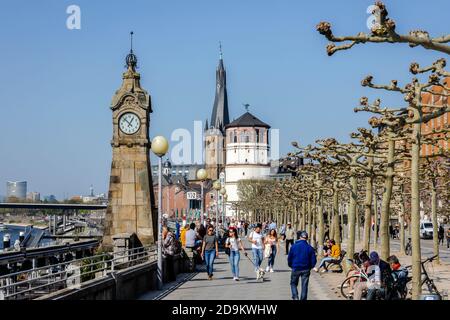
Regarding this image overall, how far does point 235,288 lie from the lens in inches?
875

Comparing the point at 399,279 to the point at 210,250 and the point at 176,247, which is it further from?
the point at 176,247

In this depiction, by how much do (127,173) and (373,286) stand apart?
18.2 m

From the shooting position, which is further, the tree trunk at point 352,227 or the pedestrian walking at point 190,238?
the pedestrian walking at point 190,238

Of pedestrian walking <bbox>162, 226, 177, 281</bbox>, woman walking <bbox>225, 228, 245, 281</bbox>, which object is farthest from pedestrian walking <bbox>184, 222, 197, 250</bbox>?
woman walking <bbox>225, 228, 245, 281</bbox>

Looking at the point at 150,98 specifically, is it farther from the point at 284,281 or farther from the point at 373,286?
the point at 373,286

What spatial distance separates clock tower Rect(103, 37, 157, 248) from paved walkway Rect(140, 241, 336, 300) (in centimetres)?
491

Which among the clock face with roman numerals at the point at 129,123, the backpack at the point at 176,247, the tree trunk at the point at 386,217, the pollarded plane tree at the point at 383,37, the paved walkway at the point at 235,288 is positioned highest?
the clock face with roman numerals at the point at 129,123

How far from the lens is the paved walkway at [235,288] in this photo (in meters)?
19.9

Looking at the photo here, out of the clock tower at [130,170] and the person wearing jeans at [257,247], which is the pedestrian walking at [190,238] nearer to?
the clock tower at [130,170]

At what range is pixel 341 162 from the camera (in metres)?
30.9

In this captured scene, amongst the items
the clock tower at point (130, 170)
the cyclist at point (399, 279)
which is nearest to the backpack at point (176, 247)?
the clock tower at point (130, 170)

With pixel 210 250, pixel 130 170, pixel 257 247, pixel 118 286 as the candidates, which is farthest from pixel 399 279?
pixel 130 170

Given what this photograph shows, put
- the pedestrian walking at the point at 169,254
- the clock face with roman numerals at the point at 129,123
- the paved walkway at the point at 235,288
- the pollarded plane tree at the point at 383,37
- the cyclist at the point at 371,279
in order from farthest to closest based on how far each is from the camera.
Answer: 1. the clock face with roman numerals at the point at 129,123
2. the pedestrian walking at the point at 169,254
3. the paved walkway at the point at 235,288
4. the cyclist at the point at 371,279
5. the pollarded plane tree at the point at 383,37

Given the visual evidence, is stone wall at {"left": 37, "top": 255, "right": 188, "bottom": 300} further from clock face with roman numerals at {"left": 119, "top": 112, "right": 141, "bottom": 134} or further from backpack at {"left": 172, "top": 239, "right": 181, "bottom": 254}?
clock face with roman numerals at {"left": 119, "top": 112, "right": 141, "bottom": 134}
